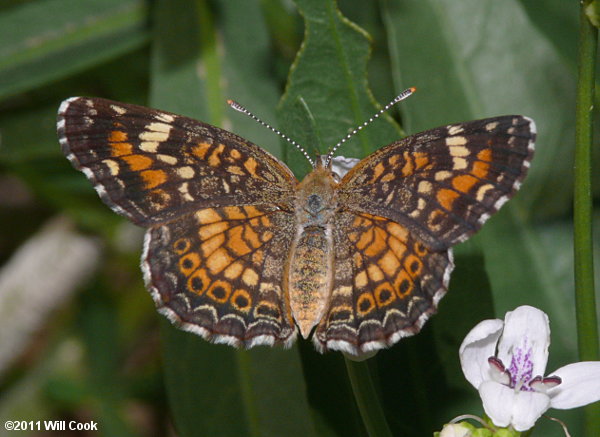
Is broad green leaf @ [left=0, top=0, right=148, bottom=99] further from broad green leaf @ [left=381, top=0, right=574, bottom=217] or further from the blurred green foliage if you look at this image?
broad green leaf @ [left=381, top=0, right=574, bottom=217]

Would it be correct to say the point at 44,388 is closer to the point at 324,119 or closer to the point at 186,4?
the point at 186,4

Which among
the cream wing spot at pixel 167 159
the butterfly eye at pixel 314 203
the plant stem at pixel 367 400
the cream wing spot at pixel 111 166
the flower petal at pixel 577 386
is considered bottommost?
the plant stem at pixel 367 400

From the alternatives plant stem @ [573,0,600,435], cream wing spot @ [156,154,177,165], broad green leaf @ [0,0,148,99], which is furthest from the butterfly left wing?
broad green leaf @ [0,0,148,99]

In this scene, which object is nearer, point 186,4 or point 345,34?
point 345,34

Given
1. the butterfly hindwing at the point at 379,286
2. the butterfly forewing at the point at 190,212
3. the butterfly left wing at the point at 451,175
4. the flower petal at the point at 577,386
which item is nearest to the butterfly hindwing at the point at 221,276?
the butterfly forewing at the point at 190,212

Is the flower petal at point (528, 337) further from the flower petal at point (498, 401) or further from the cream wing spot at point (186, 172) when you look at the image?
the cream wing spot at point (186, 172)

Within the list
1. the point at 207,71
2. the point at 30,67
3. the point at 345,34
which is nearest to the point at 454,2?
the point at 345,34

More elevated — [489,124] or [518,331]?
[489,124]

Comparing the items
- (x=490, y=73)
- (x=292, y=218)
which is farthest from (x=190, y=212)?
(x=490, y=73)
